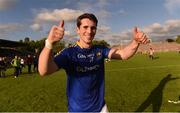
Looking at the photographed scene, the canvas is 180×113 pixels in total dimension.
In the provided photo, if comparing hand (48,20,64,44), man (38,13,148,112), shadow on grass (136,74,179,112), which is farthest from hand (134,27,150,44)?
shadow on grass (136,74,179,112)

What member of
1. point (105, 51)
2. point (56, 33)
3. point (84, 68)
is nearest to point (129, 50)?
point (105, 51)

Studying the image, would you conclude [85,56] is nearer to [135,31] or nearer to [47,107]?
[135,31]

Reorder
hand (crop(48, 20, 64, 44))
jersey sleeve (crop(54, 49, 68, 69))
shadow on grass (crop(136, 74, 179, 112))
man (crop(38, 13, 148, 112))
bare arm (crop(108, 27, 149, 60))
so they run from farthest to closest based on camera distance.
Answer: shadow on grass (crop(136, 74, 179, 112)) < bare arm (crop(108, 27, 149, 60)) < man (crop(38, 13, 148, 112)) < jersey sleeve (crop(54, 49, 68, 69)) < hand (crop(48, 20, 64, 44))

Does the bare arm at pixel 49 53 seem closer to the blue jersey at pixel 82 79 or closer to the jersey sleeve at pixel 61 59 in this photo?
the jersey sleeve at pixel 61 59

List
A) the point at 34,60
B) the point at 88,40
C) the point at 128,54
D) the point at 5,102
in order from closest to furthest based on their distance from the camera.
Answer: the point at 88,40 → the point at 128,54 → the point at 5,102 → the point at 34,60

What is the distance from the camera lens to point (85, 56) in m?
5.07

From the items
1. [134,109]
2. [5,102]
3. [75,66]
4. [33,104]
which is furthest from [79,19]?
[5,102]

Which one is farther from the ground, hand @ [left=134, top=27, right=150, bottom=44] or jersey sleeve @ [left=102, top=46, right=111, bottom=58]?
hand @ [left=134, top=27, right=150, bottom=44]

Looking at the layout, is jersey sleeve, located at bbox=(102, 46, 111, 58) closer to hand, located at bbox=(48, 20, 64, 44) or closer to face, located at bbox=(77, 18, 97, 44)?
face, located at bbox=(77, 18, 97, 44)

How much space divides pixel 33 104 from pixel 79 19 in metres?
9.41

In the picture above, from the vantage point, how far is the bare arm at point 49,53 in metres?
3.97

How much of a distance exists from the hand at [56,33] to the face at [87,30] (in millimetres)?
885

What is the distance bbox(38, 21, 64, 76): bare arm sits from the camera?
13.0ft

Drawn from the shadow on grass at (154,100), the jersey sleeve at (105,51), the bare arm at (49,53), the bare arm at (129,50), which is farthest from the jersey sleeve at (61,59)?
the shadow on grass at (154,100)
